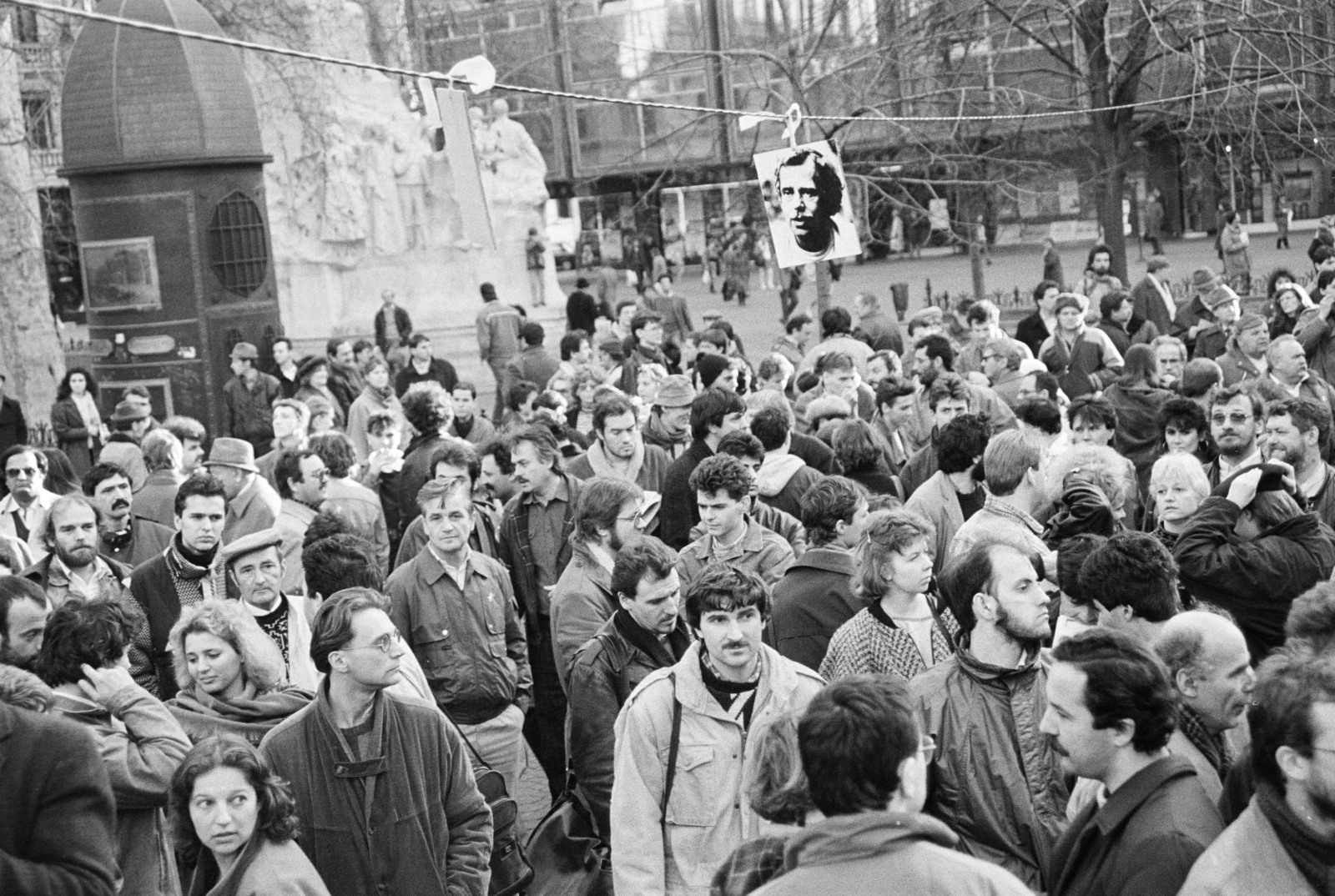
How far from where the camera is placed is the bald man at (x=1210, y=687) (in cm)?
409

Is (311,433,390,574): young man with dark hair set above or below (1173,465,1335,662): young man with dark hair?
above

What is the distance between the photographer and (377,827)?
4547 mm

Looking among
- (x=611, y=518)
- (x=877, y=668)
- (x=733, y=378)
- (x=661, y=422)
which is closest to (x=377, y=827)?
(x=877, y=668)

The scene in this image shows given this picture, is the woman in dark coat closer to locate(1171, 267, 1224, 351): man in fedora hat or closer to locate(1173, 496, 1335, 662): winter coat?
locate(1171, 267, 1224, 351): man in fedora hat

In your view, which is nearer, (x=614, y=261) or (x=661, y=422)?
(x=661, y=422)

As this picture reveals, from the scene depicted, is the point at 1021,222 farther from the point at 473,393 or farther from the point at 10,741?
the point at 10,741

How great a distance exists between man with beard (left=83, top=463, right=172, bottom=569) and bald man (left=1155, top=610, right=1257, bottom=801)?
522 centimetres

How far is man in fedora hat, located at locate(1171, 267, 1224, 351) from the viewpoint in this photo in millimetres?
13655

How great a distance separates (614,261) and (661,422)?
36.3m

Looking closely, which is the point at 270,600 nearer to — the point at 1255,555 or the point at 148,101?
the point at 1255,555

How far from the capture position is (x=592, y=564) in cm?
622

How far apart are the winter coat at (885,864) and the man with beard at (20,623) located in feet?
10.2

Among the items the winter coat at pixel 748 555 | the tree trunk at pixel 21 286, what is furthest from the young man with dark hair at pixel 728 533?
the tree trunk at pixel 21 286

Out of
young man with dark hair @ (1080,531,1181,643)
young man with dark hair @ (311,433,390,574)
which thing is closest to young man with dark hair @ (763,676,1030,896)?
young man with dark hair @ (1080,531,1181,643)
